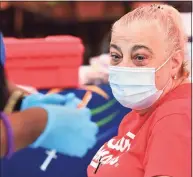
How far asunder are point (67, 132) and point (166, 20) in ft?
1.43

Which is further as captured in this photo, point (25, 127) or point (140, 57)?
point (25, 127)

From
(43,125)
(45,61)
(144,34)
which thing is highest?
(144,34)

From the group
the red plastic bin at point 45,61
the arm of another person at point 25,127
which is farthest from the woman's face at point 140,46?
the red plastic bin at point 45,61

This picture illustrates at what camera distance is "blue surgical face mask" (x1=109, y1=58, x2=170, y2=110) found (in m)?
0.81

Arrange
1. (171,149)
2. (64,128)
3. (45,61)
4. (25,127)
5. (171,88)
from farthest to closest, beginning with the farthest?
(45,61), (64,128), (25,127), (171,88), (171,149)

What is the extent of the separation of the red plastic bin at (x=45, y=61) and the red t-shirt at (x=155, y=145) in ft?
2.97

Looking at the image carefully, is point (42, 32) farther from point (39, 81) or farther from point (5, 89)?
point (5, 89)

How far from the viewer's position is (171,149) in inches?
Answer: 28.5

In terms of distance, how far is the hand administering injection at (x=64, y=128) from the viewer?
1052 millimetres

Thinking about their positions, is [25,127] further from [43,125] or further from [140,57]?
[140,57]

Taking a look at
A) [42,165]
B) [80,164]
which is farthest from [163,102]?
[42,165]

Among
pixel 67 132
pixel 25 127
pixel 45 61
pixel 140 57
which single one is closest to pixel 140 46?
pixel 140 57

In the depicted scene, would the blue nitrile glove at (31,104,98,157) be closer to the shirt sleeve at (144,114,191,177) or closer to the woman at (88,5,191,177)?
the woman at (88,5,191,177)

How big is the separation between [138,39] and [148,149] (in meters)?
0.17
